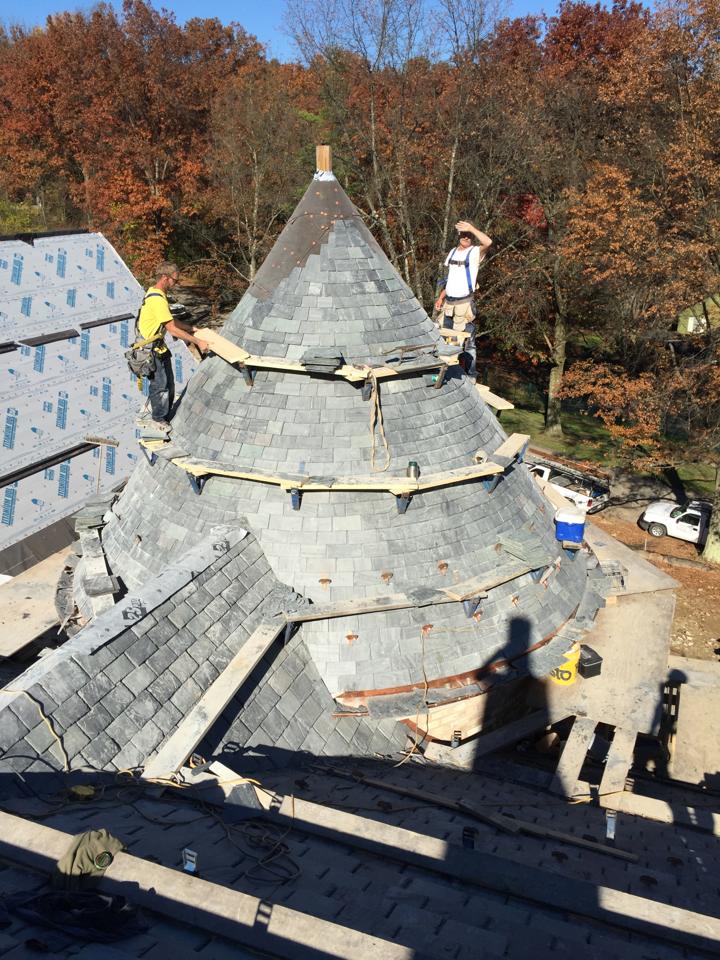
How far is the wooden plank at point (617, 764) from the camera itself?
13.3 meters

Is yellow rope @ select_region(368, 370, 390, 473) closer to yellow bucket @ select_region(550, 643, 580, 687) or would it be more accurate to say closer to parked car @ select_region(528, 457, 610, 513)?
yellow bucket @ select_region(550, 643, 580, 687)

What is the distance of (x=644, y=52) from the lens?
31719 mm

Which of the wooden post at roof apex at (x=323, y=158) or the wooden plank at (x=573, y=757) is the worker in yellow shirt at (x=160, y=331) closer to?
the wooden post at roof apex at (x=323, y=158)

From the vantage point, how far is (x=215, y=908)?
→ 275 inches

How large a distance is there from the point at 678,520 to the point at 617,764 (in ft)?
70.5

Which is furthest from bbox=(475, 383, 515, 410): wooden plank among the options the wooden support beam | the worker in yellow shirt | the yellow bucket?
the worker in yellow shirt

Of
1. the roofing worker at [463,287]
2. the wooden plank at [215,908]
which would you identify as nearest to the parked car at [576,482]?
the roofing worker at [463,287]

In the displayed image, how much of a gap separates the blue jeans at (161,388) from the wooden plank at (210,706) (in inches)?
220

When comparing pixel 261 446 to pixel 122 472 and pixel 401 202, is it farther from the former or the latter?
pixel 401 202

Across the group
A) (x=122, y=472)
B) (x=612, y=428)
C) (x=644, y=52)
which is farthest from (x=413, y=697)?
(x=644, y=52)

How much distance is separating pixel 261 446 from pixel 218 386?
186 cm

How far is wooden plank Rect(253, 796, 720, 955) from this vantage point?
25.6 ft

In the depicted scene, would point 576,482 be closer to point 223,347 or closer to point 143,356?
point 223,347

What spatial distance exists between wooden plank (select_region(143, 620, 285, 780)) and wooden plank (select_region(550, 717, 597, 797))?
5835 mm
